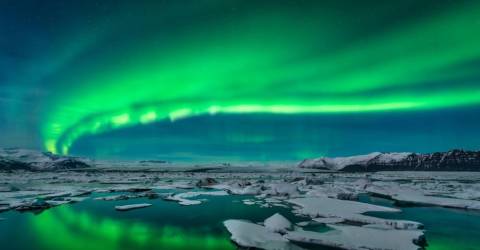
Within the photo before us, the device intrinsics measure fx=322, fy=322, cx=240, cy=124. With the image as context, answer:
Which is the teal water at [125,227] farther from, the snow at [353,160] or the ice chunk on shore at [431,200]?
the snow at [353,160]

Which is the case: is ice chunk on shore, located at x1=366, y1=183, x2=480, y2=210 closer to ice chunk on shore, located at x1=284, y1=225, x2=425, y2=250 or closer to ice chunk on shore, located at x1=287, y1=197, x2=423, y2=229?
ice chunk on shore, located at x1=287, y1=197, x2=423, y2=229

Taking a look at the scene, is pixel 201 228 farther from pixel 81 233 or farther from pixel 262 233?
pixel 81 233

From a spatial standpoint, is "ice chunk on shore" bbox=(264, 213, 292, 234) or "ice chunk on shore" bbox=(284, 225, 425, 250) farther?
"ice chunk on shore" bbox=(264, 213, 292, 234)

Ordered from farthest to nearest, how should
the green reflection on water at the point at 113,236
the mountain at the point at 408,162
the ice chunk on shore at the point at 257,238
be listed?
the mountain at the point at 408,162, the green reflection on water at the point at 113,236, the ice chunk on shore at the point at 257,238

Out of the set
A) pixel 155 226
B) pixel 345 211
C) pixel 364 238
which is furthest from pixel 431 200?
pixel 155 226

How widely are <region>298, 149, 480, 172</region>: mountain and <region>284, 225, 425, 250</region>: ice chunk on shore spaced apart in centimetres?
9623

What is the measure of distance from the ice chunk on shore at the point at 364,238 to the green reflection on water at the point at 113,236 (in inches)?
83.8

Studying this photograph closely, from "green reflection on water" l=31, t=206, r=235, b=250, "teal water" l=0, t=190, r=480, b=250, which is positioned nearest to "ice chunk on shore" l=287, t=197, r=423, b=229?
"teal water" l=0, t=190, r=480, b=250

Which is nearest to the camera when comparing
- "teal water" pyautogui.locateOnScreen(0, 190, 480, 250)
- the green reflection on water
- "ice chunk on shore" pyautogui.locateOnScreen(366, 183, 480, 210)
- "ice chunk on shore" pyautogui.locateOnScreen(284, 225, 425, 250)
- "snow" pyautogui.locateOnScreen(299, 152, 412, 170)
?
"ice chunk on shore" pyautogui.locateOnScreen(284, 225, 425, 250)

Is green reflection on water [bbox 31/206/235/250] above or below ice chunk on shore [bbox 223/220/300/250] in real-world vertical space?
below

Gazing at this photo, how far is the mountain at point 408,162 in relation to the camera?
102625mm

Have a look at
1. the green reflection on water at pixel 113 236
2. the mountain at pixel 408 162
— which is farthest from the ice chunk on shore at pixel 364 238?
the mountain at pixel 408 162

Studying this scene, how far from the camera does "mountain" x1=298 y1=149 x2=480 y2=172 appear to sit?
103 meters

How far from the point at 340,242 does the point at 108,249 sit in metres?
5.92
